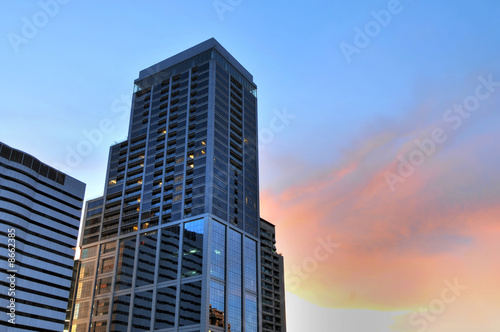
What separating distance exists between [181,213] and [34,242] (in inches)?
1759

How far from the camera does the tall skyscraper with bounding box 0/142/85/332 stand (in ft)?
404

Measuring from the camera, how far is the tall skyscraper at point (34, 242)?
404ft

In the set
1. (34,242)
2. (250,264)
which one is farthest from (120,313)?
(250,264)

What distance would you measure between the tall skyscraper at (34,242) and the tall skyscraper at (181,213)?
24373 millimetres

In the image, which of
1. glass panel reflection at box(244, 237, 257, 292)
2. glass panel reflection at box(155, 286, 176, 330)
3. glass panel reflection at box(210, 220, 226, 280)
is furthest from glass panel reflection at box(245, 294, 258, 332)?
glass panel reflection at box(155, 286, 176, 330)

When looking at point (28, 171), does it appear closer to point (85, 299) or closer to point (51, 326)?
point (51, 326)

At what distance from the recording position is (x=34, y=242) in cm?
13262

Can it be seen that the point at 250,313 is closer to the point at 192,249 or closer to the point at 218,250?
the point at 218,250

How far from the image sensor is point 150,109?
610ft

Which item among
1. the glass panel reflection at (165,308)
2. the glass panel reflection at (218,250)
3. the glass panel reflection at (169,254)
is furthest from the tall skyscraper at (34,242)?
the glass panel reflection at (218,250)

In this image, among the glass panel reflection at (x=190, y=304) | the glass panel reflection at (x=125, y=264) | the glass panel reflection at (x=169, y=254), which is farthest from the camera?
the glass panel reflection at (x=125, y=264)

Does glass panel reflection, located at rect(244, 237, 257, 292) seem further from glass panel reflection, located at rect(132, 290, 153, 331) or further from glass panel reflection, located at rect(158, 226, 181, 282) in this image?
glass panel reflection, located at rect(132, 290, 153, 331)

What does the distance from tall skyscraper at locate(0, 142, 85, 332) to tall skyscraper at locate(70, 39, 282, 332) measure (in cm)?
2437

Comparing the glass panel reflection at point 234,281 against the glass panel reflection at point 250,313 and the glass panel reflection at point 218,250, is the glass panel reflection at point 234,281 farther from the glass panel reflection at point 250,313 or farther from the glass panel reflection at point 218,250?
the glass panel reflection at point 250,313
